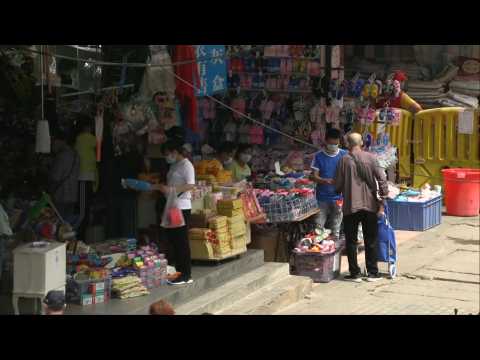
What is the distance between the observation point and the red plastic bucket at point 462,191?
13.9 m

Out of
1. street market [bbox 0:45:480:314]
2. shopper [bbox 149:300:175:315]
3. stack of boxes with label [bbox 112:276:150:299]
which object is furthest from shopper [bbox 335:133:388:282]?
shopper [bbox 149:300:175:315]

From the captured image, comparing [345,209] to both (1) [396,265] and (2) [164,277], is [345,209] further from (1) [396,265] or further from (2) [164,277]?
(2) [164,277]

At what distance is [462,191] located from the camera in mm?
14039

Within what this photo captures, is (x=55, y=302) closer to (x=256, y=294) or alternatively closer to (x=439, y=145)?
(x=256, y=294)

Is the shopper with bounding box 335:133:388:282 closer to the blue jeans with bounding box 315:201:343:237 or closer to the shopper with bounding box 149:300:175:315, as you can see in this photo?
the blue jeans with bounding box 315:201:343:237

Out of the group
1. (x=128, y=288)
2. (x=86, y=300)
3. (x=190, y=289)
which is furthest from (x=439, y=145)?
(x=86, y=300)

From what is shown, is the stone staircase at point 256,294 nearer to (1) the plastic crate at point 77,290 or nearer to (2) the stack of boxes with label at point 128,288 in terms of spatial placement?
(2) the stack of boxes with label at point 128,288

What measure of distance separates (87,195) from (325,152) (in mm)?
2986

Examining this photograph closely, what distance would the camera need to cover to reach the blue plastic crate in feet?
42.1

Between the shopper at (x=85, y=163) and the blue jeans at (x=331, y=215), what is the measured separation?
2.80 m

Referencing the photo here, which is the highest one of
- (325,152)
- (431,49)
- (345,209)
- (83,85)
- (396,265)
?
(431,49)

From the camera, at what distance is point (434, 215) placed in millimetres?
13250

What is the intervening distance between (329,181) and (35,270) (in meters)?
4.06

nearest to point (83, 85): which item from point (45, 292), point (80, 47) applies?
point (80, 47)
